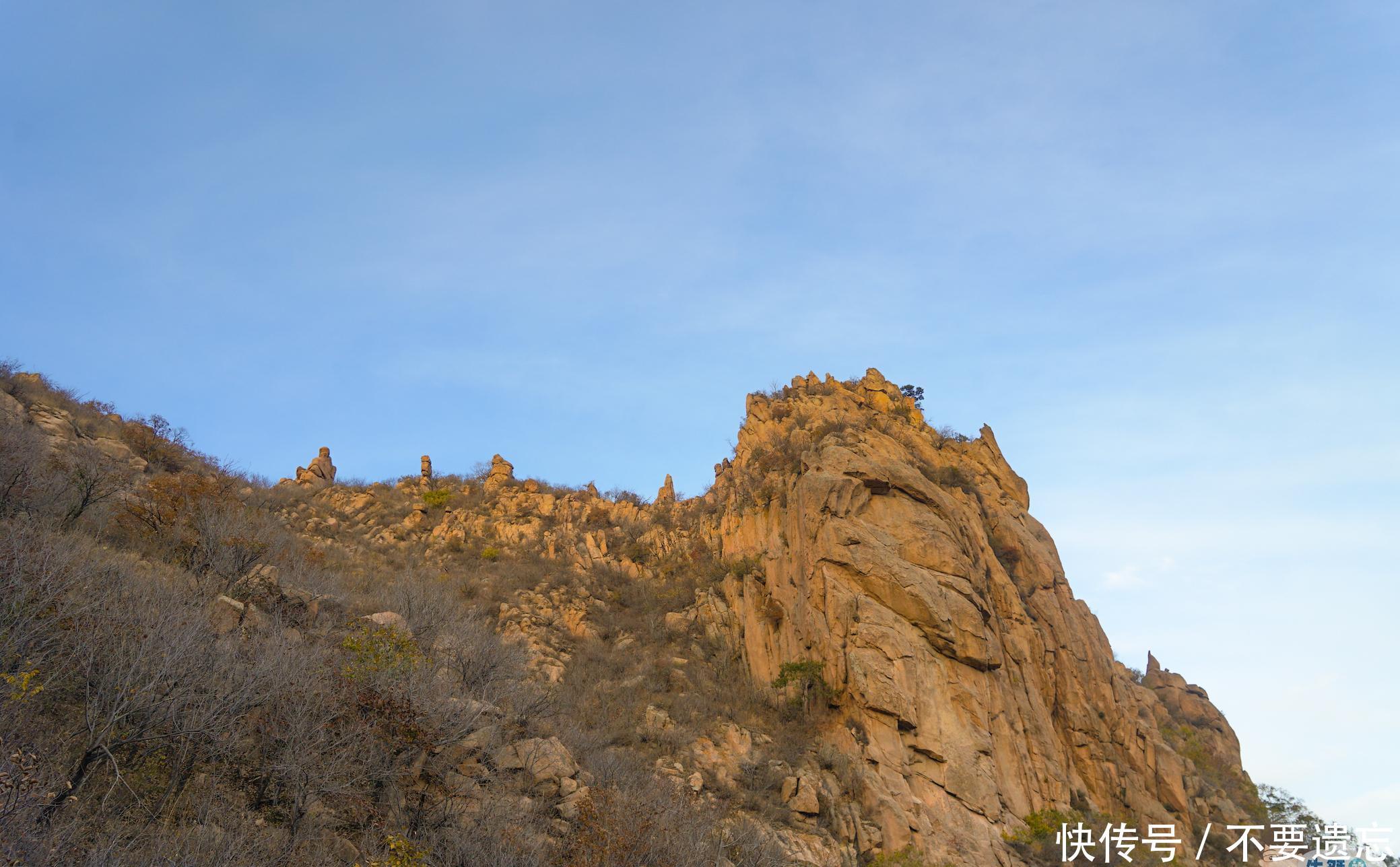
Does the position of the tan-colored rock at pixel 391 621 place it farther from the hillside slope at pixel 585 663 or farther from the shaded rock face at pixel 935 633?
the shaded rock face at pixel 935 633

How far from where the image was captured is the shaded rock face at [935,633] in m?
25.8

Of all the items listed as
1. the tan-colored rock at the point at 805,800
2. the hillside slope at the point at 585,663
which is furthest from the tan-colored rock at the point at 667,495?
the tan-colored rock at the point at 805,800

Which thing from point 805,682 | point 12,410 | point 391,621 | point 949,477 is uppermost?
point 949,477

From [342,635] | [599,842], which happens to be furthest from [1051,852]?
[342,635]

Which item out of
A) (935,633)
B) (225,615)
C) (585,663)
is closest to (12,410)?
(225,615)

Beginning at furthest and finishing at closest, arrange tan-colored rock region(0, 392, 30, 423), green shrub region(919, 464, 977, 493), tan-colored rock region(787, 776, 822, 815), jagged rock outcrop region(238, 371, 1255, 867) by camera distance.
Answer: green shrub region(919, 464, 977, 493) < jagged rock outcrop region(238, 371, 1255, 867) < tan-colored rock region(0, 392, 30, 423) < tan-colored rock region(787, 776, 822, 815)

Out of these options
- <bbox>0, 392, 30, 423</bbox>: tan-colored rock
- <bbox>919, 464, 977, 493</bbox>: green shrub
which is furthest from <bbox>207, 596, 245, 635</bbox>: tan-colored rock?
<bbox>919, 464, 977, 493</bbox>: green shrub

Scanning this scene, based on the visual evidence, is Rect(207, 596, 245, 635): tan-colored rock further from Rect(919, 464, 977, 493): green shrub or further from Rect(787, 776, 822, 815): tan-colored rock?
Rect(919, 464, 977, 493): green shrub

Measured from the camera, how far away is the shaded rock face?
2584 cm

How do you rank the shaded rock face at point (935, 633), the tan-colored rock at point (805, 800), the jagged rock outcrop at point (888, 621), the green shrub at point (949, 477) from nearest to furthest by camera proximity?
the tan-colored rock at point (805, 800) < the jagged rock outcrop at point (888, 621) < the shaded rock face at point (935, 633) < the green shrub at point (949, 477)

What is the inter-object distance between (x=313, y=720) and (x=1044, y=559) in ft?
104

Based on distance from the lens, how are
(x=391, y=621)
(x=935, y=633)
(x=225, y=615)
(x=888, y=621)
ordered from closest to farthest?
(x=225, y=615) → (x=391, y=621) → (x=935, y=633) → (x=888, y=621)

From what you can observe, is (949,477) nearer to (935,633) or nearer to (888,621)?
(935,633)

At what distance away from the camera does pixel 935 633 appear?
27.7m
